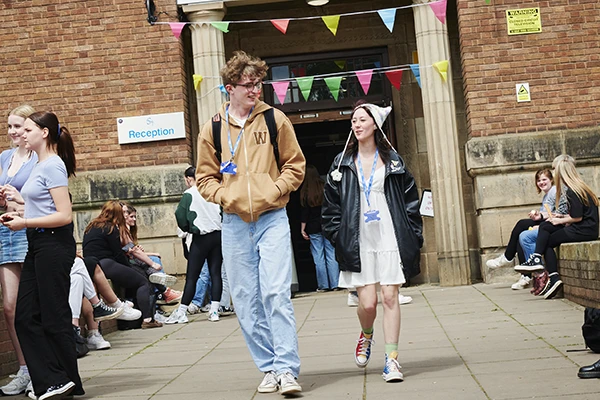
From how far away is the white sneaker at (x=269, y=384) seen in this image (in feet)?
18.9

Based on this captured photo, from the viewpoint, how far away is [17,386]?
649 centimetres

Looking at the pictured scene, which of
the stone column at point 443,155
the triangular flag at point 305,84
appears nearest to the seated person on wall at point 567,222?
the stone column at point 443,155

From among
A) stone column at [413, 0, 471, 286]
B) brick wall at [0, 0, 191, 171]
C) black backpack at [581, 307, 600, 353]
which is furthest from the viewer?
brick wall at [0, 0, 191, 171]

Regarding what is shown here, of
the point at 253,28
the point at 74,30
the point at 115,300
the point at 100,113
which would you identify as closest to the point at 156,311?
the point at 115,300

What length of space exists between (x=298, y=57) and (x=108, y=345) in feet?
24.1

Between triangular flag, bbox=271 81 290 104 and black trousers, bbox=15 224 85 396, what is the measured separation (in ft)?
27.6

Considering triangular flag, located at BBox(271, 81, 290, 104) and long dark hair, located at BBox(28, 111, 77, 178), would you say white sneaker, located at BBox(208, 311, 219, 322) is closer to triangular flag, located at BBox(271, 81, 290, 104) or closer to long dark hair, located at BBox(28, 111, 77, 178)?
triangular flag, located at BBox(271, 81, 290, 104)

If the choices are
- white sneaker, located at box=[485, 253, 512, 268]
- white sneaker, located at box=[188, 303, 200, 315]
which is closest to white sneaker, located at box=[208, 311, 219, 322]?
white sneaker, located at box=[188, 303, 200, 315]

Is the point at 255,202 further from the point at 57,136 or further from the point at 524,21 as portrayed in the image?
the point at 524,21

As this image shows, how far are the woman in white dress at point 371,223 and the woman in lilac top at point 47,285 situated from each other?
69.2 inches

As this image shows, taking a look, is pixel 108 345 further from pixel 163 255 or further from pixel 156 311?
pixel 163 255

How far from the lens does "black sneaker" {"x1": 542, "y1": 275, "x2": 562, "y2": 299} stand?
10250mm

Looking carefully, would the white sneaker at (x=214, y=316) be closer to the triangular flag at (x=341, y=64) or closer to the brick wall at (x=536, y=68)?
the brick wall at (x=536, y=68)

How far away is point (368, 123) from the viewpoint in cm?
641
